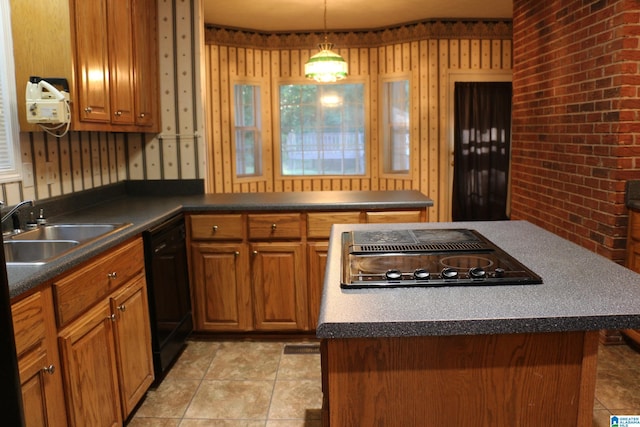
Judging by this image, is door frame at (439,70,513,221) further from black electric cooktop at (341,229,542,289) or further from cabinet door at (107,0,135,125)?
black electric cooktop at (341,229,542,289)

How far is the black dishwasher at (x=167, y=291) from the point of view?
9.35ft

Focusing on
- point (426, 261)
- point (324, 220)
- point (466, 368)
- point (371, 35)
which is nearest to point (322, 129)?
point (371, 35)

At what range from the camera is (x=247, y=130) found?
7.29 meters

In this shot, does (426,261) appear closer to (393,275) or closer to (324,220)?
(393,275)

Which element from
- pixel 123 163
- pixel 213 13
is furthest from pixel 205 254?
pixel 213 13

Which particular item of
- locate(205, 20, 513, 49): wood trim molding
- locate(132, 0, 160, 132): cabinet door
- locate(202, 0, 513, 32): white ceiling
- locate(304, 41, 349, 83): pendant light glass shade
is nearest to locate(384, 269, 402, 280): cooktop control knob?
locate(132, 0, 160, 132): cabinet door

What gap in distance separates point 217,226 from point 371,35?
4573mm

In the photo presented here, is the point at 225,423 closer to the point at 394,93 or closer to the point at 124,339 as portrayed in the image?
the point at 124,339

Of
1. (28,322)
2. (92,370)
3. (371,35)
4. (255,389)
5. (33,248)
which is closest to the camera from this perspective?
(28,322)

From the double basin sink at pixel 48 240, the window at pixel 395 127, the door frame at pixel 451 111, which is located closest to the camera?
the double basin sink at pixel 48 240

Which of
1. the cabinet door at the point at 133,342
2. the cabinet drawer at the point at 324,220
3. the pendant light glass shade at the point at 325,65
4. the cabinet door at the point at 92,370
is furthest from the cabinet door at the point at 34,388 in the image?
the pendant light glass shade at the point at 325,65

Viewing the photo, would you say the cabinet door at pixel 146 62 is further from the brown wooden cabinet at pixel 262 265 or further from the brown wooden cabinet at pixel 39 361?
the brown wooden cabinet at pixel 39 361

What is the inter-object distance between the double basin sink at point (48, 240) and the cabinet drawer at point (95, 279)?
96 millimetres

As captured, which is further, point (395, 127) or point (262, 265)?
point (395, 127)
